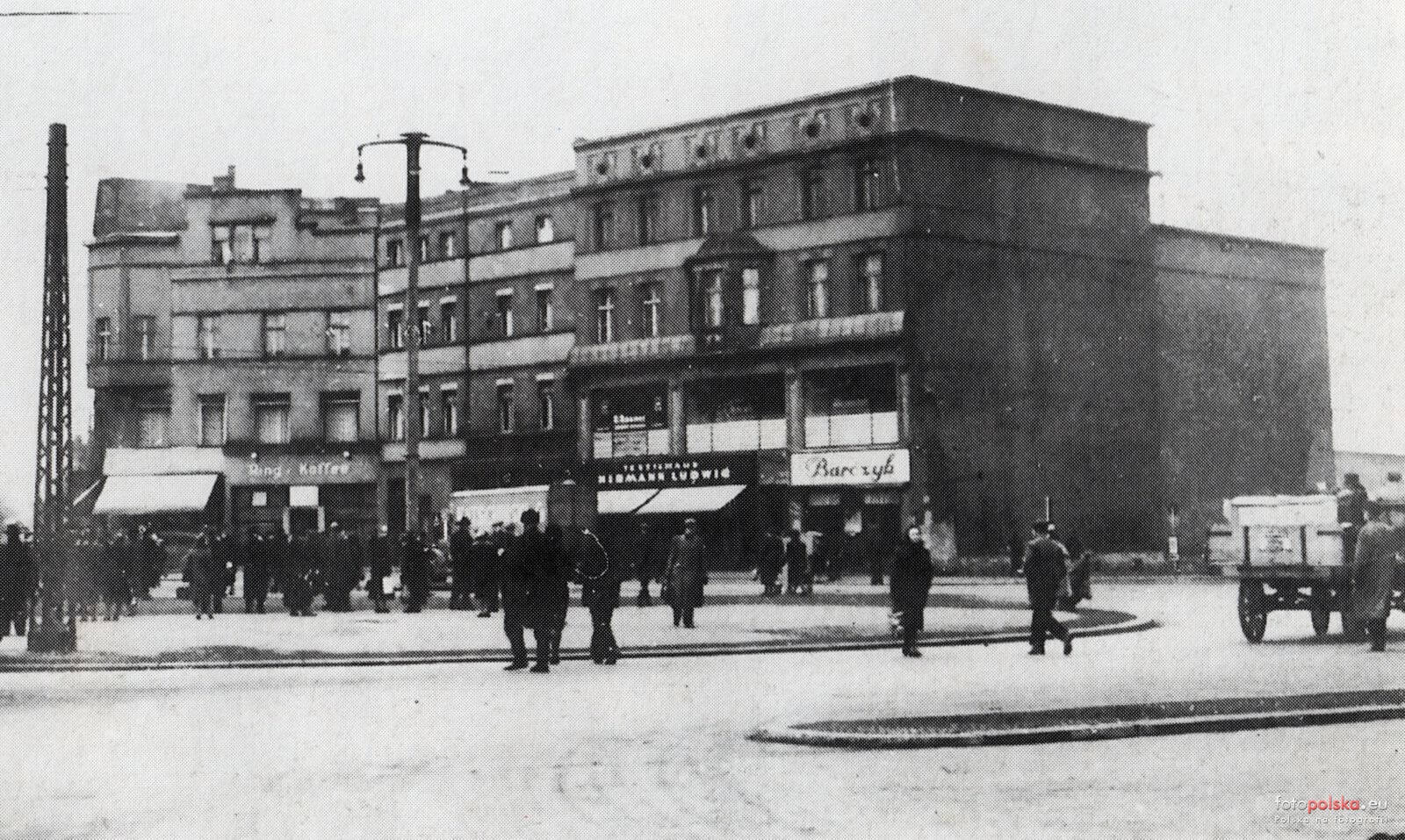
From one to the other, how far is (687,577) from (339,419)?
1761 inches

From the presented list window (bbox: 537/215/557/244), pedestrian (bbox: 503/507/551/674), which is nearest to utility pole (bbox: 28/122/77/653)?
pedestrian (bbox: 503/507/551/674)

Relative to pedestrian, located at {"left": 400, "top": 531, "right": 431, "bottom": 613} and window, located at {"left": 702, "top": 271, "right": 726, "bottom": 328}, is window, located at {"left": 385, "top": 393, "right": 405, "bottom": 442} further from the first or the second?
pedestrian, located at {"left": 400, "top": 531, "right": 431, "bottom": 613}

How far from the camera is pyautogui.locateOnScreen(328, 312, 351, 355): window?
72812mm

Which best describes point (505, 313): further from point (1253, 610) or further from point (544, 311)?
point (1253, 610)

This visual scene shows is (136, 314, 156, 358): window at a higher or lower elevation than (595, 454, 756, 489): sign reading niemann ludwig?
higher

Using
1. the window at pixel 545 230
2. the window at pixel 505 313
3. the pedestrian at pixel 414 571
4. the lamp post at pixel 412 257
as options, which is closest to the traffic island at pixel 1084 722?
the lamp post at pixel 412 257

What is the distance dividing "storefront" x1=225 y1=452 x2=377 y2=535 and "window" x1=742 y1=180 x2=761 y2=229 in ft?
62.2

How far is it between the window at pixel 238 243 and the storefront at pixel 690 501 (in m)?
18.4

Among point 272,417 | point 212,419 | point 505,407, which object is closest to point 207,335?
point 212,419

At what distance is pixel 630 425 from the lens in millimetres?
65438

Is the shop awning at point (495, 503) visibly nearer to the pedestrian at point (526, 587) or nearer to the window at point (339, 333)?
the window at point (339, 333)

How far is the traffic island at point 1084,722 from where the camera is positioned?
1362 centimetres

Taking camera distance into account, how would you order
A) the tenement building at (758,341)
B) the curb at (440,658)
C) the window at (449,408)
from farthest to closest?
the window at (449,408)
the tenement building at (758,341)
the curb at (440,658)

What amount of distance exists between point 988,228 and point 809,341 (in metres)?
6.71
